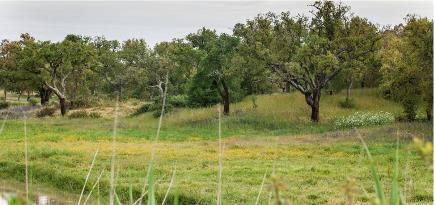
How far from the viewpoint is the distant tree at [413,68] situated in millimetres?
31797

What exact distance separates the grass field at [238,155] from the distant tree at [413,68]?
1808 mm

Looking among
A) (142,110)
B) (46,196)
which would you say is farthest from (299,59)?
(46,196)

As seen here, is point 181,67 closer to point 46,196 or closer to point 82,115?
point 82,115

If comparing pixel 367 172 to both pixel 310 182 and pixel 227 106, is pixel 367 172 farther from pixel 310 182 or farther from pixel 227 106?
pixel 227 106

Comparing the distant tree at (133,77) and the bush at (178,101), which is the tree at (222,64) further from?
the distant tree at (133,77)

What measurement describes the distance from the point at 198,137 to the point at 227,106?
1119 cm

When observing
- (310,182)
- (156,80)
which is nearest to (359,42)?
(310,182)

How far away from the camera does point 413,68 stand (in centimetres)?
3195

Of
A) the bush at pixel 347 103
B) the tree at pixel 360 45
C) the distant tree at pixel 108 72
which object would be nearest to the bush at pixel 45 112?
the distant tree at pixel 108 72

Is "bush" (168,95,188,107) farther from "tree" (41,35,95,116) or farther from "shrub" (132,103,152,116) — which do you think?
"tree" (41,35,95,116)

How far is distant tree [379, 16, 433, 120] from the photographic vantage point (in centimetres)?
3180

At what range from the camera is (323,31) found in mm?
40406

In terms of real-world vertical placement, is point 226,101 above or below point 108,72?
below

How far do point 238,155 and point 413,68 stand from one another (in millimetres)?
13205
